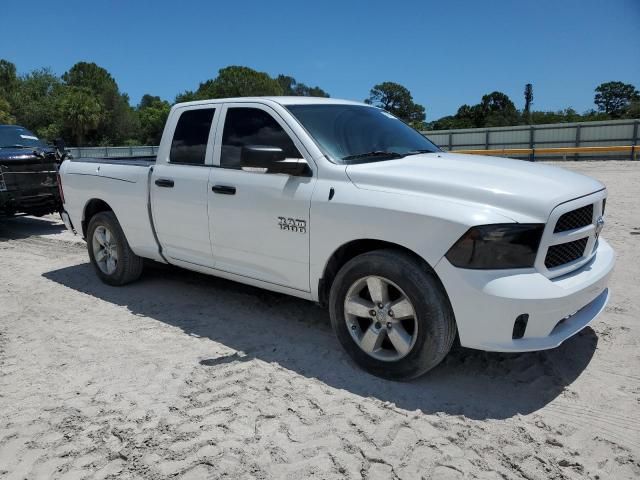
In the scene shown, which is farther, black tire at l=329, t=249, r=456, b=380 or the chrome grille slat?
black tire at l=329, t=249, r=456, b=380

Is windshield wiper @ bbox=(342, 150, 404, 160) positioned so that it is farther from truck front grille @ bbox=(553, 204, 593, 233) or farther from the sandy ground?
the sandy ground

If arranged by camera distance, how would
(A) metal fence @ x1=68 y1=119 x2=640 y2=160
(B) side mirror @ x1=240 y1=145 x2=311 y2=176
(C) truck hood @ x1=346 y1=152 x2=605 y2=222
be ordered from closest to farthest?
1. (C) truck hood @ x1=346 y1=152 x2=605 y2=222
2. (B) side mirror @ x1=240 y1=145 x2=311 y2=176
3. (A) metal fence @ x1=68 y1=119 x2=640 y2=160

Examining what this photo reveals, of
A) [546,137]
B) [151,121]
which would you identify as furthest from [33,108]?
[546,137]

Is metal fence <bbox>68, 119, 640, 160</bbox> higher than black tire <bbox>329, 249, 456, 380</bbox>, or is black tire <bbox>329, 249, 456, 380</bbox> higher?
metal fence <bbox>68, 119, 640, 160</bbox>

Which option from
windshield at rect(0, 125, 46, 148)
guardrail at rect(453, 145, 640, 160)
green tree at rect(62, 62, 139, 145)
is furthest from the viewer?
green tree at rect(62, 62, 139, 145)

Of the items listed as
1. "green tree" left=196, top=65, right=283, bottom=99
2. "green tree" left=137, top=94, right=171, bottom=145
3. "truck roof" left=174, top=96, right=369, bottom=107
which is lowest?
"truck roof" left=174, top=96, right=369, bottom=107

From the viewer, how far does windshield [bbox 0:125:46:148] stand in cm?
1012

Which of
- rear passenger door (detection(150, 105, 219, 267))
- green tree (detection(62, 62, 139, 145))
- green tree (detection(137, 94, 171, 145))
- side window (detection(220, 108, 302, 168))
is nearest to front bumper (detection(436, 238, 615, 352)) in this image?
side window (detection(220, 108, 302, 168))

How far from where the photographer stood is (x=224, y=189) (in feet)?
14.5

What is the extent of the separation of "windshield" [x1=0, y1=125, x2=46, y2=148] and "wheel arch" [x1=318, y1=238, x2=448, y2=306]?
8.65 meters

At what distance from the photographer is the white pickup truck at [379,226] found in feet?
10.2

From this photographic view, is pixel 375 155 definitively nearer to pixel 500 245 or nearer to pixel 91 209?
pixel 500 245

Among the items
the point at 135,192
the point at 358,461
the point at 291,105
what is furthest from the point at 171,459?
the point at 135,192

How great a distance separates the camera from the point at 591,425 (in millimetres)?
3047
